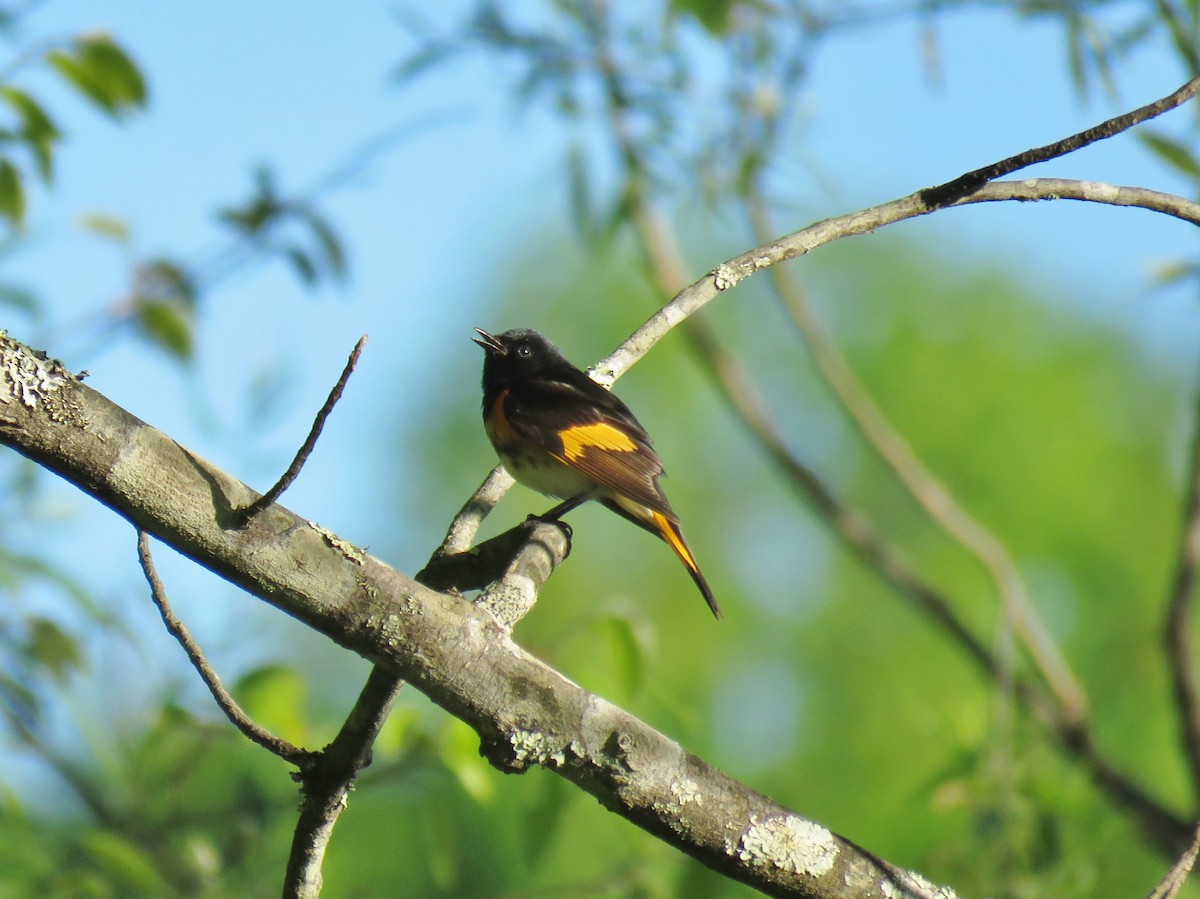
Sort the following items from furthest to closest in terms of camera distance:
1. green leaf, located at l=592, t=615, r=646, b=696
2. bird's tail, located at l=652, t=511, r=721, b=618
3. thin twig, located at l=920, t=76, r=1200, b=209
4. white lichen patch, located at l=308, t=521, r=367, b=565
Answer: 1. bird's tail, located at l=652, t=511, r=721, b=618
2. green leaf, located at l=592, t=615, r=646, b=696
3. thin twig, located at l=920, t=76, r=1200, b=209
4. white lichen patch, located at l=308, t=521, r=367, b=565

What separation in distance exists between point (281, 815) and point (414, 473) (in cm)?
1852

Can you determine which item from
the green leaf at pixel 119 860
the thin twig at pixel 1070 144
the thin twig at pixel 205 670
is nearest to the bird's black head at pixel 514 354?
the green leaf at pixel 119 860

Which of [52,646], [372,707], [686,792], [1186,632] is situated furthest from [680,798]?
[1186,632]

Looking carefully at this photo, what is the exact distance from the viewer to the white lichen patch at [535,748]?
5.30 ft

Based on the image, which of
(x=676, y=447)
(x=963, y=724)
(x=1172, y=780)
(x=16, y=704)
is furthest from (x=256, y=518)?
(x=676, y=447)

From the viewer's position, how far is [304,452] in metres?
1.50

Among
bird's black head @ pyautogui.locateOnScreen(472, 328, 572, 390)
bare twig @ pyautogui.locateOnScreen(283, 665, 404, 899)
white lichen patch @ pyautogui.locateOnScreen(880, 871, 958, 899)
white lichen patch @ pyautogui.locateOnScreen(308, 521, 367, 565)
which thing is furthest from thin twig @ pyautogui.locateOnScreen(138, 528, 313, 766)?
bird's black head @ pyautogui.locateOnScreen(472, 328, 572, 390)

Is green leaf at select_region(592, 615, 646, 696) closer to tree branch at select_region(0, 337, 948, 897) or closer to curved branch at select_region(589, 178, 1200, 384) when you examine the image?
curved branch at select_region(589, 178, 1200, 384)

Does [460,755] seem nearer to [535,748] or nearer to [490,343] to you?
[535,748]

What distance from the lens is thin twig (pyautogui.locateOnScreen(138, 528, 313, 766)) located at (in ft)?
5.11

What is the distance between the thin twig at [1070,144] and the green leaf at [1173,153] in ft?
2.00

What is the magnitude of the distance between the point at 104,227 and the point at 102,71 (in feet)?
3.25

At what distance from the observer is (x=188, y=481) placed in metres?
1.41

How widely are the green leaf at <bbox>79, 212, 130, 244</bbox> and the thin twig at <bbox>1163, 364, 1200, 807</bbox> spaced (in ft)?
12.4
